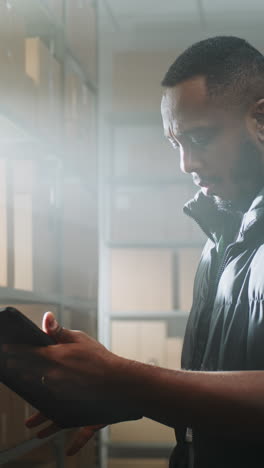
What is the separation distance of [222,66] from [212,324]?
37cm

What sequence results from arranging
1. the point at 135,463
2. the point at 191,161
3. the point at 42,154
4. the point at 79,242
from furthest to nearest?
the point at 135,463
the point at 79,242
the point at 42,154
the point at 191,161

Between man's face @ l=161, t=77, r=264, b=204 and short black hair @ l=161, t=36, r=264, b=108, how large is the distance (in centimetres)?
1

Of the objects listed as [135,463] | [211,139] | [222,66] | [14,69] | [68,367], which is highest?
[14,69]

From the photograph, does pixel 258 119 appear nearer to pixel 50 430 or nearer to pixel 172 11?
pixel 50 430

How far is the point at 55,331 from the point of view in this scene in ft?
2.54

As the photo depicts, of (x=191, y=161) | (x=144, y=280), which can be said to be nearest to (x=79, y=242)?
(x=144, y=280)

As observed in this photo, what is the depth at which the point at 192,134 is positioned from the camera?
1000 millimetres

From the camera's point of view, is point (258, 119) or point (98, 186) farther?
point (98, 186)

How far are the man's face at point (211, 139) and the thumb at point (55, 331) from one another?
356mm

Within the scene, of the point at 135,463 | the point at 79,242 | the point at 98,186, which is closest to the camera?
the point at 79,242

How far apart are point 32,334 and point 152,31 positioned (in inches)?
86.4

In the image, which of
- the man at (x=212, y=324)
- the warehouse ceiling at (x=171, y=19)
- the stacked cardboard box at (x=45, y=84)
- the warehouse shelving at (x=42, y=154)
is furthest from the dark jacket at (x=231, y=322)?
the warehouse ceiling at (x=171, y=19)

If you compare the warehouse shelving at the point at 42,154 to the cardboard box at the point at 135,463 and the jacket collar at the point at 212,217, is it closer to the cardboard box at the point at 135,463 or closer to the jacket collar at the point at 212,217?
the jacket collar at the point at 212,217

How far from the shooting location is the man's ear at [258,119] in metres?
0.96
